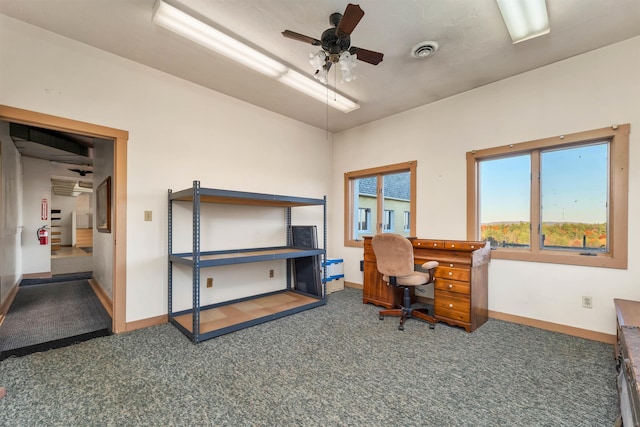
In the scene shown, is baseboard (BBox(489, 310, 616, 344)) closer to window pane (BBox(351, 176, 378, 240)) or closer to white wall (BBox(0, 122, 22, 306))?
window pane (BBox(351, 176, 378, 240))

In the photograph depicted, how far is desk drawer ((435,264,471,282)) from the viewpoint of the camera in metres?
2.80

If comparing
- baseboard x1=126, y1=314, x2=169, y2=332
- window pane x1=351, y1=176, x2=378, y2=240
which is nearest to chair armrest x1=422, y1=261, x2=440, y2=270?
window pane x1=351, y1=176, x2=378, y2=240

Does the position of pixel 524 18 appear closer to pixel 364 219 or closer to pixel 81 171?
pixel 364 219

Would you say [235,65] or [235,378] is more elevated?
[235,65]

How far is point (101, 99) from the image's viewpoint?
260 cm

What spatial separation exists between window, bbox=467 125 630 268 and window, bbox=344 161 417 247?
87 cm

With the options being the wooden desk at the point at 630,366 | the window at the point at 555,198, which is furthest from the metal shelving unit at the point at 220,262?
the wooden desk at the point at 630,366

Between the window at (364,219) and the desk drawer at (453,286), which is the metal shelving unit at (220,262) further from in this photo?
the desk drawer at (453,286)

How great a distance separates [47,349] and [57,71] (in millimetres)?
2433

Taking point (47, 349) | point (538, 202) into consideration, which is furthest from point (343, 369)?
point (538, 202)

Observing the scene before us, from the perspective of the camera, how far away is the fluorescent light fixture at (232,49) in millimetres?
2066

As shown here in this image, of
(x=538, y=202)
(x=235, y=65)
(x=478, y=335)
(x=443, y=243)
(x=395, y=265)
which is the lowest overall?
(x=478, y=335)

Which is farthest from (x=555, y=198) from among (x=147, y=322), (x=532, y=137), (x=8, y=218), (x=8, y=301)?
(x=8, y=218)

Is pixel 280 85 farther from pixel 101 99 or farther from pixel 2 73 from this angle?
pixel 2 73
